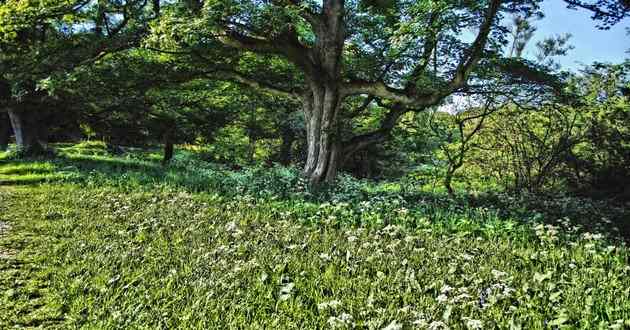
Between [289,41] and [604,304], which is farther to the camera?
[289,41]

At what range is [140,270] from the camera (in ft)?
14.2

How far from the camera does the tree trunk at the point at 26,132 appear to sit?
1539cm

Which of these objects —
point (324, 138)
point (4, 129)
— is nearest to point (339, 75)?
point (324, 138)

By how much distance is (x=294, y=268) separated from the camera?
440 centimetres

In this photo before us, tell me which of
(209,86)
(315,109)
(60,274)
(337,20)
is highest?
(337,20)

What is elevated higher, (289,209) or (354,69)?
(354,69)

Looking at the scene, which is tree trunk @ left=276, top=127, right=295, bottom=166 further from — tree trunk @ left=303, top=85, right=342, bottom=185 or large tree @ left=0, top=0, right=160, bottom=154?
tree trunk @ left=303, top=85, right=342, bottom=185

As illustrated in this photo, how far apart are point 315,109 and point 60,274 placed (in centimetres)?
798

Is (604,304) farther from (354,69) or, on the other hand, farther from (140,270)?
(354,69)

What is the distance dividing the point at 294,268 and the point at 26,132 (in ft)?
50.6

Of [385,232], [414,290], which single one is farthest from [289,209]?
[414,290]

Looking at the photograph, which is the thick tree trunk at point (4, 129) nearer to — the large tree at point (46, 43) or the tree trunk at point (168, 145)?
the large tree at point (46, 43)

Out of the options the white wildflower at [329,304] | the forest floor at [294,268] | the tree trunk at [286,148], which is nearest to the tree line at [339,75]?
the forest floor at [294,268]

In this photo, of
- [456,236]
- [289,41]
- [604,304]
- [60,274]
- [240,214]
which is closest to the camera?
[604,304]
